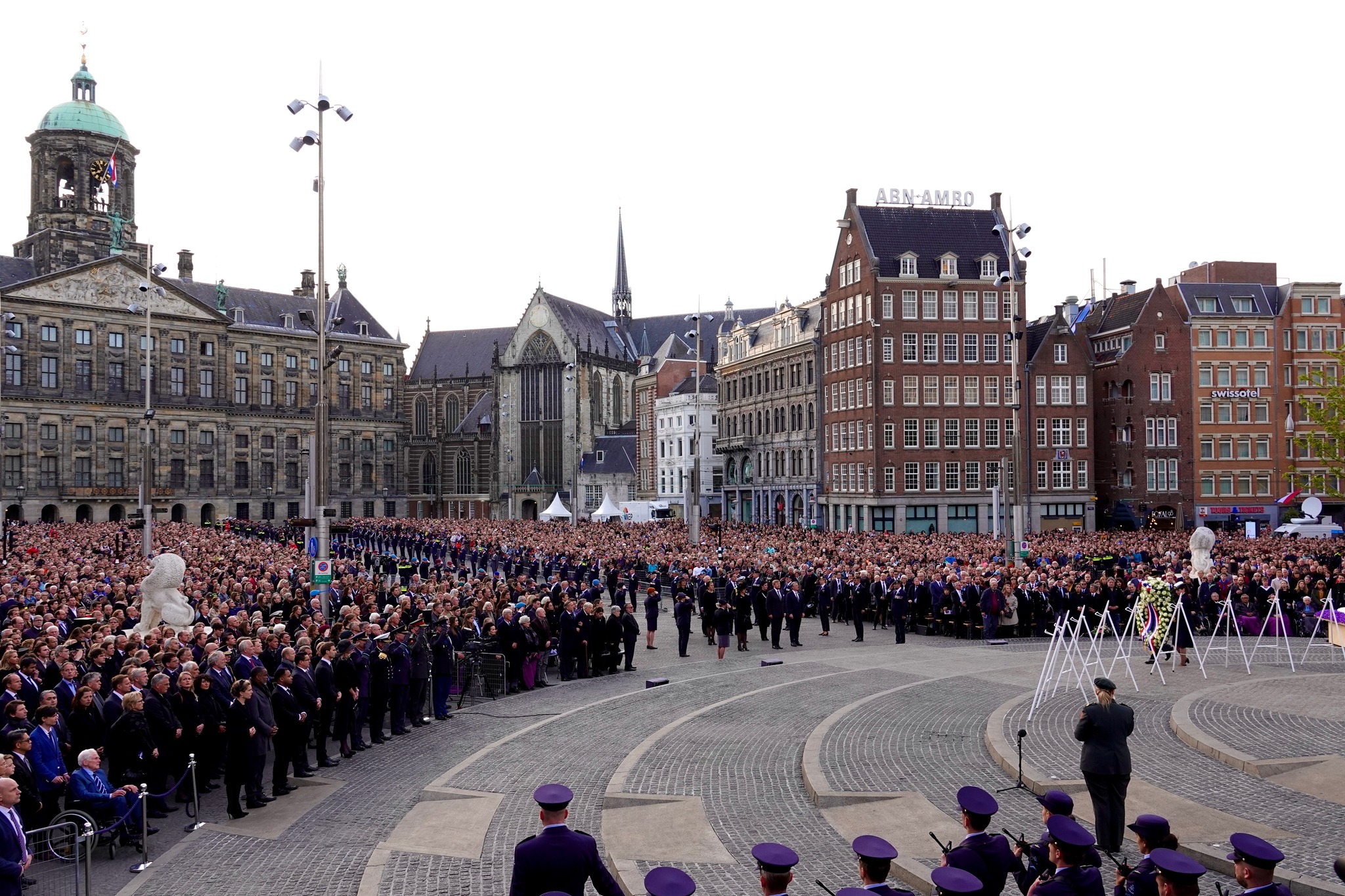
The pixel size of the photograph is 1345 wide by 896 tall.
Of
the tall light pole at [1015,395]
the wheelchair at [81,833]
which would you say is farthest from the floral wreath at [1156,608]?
the wheelchair at [81,833]

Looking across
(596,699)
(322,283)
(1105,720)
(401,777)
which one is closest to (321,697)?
(401,777)

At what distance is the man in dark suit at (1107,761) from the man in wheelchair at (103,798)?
9.14 m

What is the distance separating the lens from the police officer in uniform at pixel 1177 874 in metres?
5.41

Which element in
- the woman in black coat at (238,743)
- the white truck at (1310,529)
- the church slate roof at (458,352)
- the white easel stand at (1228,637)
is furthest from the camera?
the church slate roof at (458,352)

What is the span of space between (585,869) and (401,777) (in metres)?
7.90

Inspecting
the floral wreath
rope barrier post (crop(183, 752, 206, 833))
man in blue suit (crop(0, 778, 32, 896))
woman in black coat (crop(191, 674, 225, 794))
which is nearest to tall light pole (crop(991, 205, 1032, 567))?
the floral wreath

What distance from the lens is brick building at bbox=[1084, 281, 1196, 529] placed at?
66250 millimetres

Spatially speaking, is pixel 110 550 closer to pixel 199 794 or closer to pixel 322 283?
pixel 322 283

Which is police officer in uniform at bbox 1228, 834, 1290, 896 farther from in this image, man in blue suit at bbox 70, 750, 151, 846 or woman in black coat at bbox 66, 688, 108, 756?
woman in black coat at bbox 66, 688, 108, 756

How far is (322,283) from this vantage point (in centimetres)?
2359

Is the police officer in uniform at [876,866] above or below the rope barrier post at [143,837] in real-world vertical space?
above

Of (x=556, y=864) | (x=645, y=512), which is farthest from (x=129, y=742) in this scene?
(x=645, y=512)

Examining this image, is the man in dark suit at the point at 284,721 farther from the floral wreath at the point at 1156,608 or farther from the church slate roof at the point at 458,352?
the church slate roof at the point at 458,352

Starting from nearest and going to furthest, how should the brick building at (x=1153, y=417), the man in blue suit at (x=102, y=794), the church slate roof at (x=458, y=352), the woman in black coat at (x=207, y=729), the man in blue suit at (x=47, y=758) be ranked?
the man in blue suit at (x=47, y=758), the man in blue suit at (x=102, y=794), the woman in black coat at (x=207, y=729), the brick building at (x=1153, y=417), the church slate roof at (x=458, y=352)
